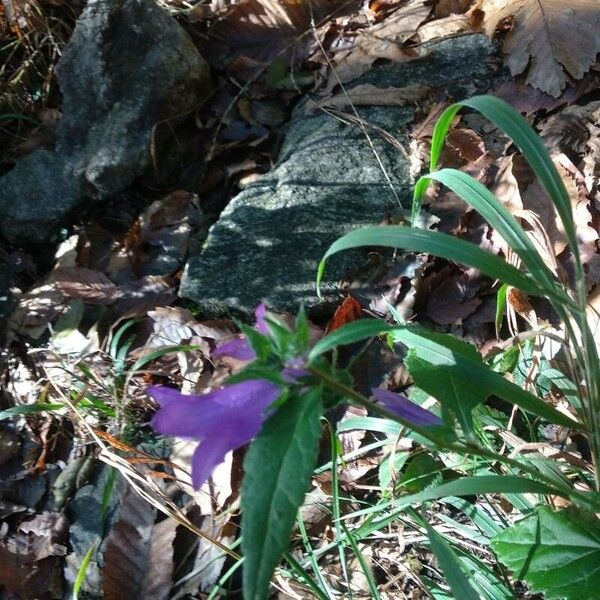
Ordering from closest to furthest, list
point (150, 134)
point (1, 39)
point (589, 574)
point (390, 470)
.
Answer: point (589, 574) → point (390, 470) → point (150, 134) → point (1, 39)

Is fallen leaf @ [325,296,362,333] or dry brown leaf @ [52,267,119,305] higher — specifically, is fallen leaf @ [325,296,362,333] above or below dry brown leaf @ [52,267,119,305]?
below

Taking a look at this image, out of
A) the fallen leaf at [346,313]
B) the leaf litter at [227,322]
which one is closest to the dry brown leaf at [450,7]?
the leaf litter at [227,322]

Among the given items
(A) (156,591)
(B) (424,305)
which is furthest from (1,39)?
(A) (156,591)

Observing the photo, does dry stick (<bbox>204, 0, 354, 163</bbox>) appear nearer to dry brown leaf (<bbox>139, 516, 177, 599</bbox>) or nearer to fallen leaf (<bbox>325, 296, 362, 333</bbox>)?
fallen leaf (<bbox>325, 296, 362, 333</bbox>)

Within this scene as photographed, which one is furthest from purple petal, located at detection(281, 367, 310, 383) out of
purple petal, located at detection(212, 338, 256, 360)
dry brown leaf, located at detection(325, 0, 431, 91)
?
dry brown leaf, located at detection(325, 0, 431, 91)

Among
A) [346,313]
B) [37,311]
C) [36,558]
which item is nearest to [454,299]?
[346,313]

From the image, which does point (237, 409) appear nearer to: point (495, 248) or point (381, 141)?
point (495, 248)

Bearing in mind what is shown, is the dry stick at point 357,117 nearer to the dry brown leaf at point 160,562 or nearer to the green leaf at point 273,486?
the dry brown leaf at point 160,562
